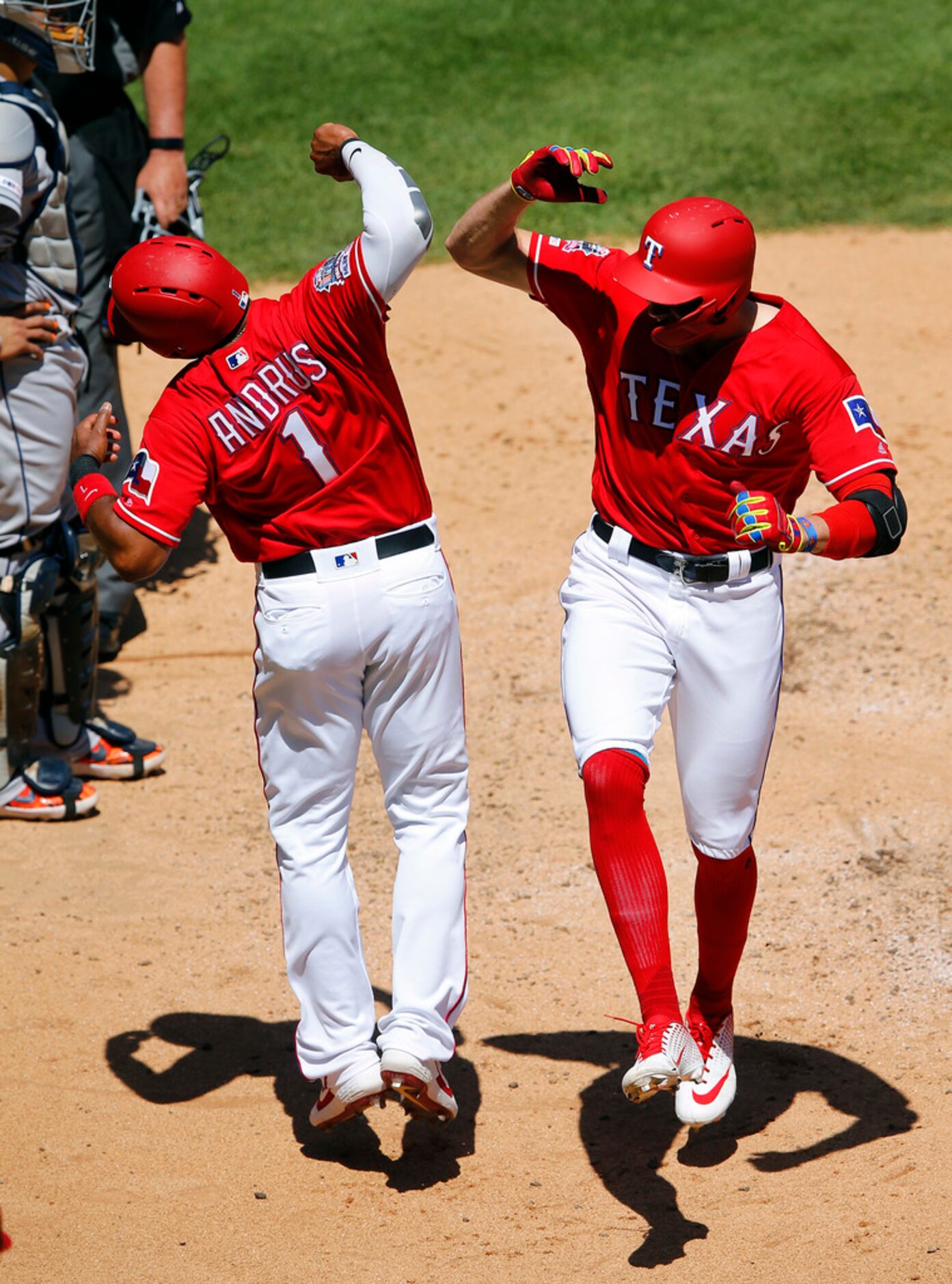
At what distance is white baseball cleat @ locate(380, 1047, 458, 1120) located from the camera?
11.1 ft

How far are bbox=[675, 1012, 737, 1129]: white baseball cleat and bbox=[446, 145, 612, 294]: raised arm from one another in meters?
1.81

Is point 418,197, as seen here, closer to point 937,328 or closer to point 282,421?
point 282,421

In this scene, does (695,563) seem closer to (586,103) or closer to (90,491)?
(90,491)

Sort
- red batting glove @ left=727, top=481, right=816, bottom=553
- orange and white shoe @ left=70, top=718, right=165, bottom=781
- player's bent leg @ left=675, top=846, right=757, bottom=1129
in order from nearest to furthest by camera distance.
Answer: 1. red batting glove @ left=727, top=481, right=816, bottom=553
2. player's bent leg @ left=675, top=846, right=757, bottom=1129
3. orange and white shoe @ left=70, top=718, right=165, bottom=781

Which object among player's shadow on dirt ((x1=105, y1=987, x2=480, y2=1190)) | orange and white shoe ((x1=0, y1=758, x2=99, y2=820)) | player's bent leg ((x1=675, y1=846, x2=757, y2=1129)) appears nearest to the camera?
player's bent leg ((x1=675, y1=846, x2=757, y2=1129))

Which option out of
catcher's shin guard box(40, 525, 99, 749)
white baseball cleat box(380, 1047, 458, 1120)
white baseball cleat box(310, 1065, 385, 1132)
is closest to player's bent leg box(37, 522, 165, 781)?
catcher's shin guard box(40, 525, 99, 749)

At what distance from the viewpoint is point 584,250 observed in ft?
12.0

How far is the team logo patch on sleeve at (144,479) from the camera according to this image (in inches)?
129

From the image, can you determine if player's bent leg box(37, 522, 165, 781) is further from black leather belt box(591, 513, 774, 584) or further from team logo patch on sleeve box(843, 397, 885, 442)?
team logo patch on sleeve box(843, 397, 885, 442)

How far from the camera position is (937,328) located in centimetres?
901

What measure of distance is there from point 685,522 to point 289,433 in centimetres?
87

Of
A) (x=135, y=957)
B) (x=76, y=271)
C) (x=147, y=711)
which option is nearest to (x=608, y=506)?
(x=135, y=957)

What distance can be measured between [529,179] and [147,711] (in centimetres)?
324

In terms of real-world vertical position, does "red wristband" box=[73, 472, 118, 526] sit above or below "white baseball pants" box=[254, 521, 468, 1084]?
above
